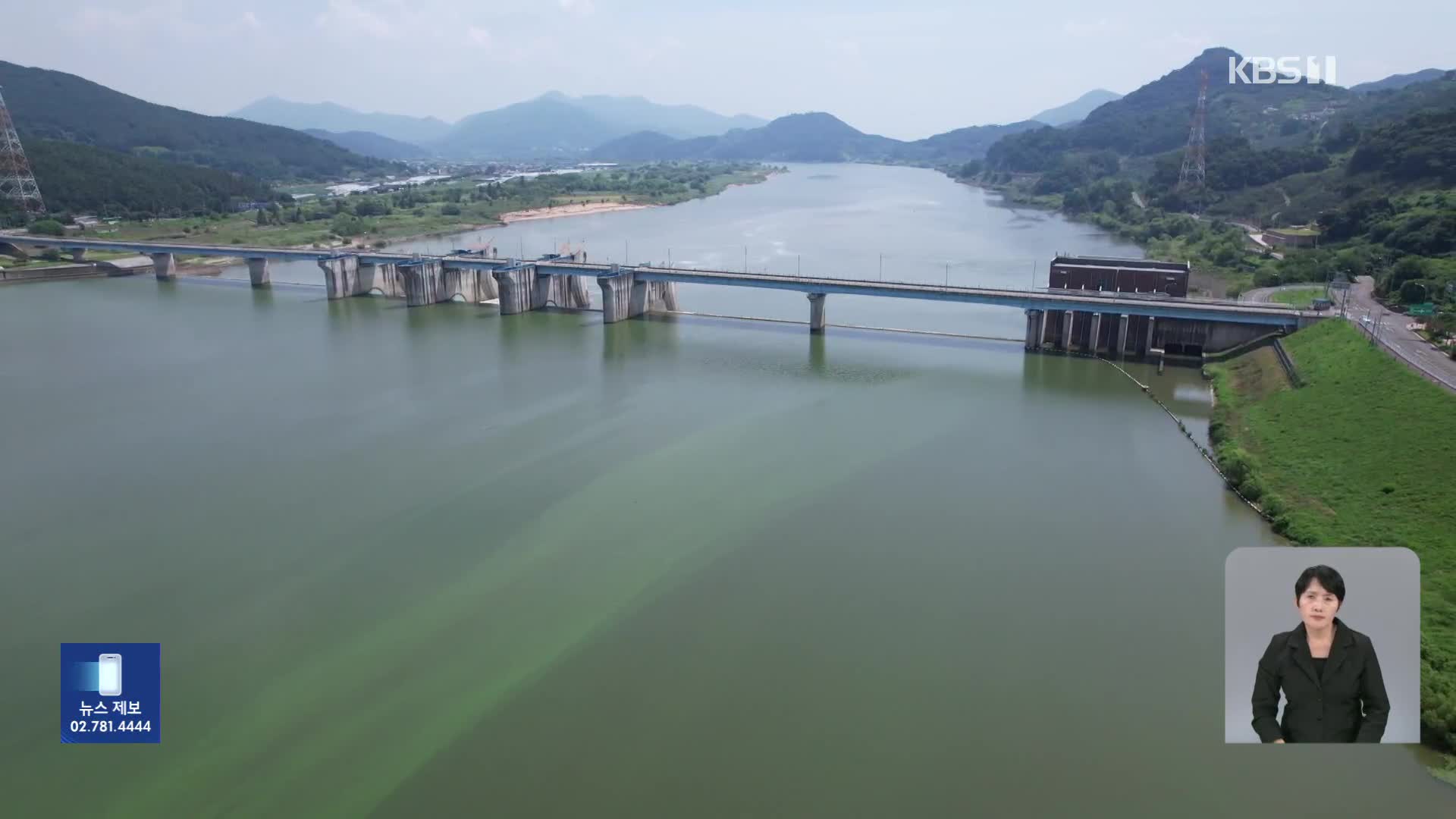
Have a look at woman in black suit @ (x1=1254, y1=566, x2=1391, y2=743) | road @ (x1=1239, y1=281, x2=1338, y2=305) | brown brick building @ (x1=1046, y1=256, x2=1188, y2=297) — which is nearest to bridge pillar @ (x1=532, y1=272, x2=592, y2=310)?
brown brick building @ (x1=1046, y1=256, x2=1188, y2=297)

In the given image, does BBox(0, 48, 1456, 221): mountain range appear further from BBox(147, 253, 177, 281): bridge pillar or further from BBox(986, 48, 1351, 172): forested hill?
BBox(147, 253, 177, 281): bridge pillar

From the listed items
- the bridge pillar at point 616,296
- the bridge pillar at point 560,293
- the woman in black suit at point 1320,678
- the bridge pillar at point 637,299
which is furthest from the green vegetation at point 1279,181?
the bridge pillar at point 560,293

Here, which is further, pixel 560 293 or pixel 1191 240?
pixel 1191 240

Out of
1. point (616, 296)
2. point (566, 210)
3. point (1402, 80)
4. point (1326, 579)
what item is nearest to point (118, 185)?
point (566, 210)

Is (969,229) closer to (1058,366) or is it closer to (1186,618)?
(1058,366)

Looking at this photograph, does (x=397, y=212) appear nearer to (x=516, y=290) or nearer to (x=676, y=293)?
(x=516, y=290)

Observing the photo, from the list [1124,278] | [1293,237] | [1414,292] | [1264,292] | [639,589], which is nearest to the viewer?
[639,589]
